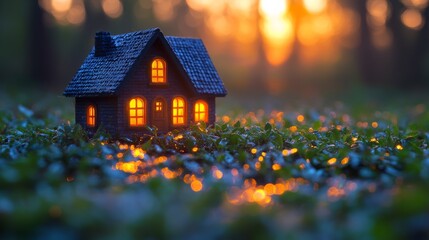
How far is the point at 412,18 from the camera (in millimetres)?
40062

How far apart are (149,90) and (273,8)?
3108cm

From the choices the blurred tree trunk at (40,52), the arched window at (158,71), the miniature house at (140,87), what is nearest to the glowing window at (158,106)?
the miniature house at (140,87)

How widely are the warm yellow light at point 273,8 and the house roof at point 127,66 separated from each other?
91.3ft

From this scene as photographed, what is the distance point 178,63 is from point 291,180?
4606mm

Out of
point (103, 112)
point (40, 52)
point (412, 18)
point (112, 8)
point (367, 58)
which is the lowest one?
point (103, 112)

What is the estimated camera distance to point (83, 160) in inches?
388

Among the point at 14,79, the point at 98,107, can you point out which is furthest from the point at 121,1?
the point at 98,107

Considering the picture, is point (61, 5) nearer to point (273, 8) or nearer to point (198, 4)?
point (198, 4)

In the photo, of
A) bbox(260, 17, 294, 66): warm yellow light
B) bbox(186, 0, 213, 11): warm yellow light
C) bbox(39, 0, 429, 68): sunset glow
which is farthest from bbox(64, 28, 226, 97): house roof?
bbox(186, 0, 213, 11): warm yellow light

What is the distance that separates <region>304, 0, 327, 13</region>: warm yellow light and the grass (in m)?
31.2

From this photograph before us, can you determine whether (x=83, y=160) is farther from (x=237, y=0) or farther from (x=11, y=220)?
(x=237, y=0)

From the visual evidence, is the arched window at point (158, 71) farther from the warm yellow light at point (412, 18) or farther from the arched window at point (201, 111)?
the warm yellow light at point (412, 18)

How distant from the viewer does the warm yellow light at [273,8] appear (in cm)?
4112

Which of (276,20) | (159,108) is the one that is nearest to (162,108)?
(159,108)
